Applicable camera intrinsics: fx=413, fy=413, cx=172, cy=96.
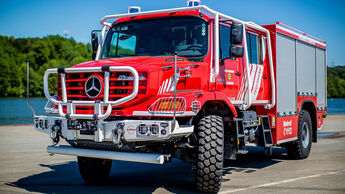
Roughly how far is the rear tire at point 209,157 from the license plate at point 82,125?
1597 millimetres

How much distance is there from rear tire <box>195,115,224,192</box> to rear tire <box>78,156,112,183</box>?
2305 mm

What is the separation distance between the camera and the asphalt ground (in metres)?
7.05

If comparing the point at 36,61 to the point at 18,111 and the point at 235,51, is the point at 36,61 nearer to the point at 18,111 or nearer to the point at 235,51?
the point at 18,111

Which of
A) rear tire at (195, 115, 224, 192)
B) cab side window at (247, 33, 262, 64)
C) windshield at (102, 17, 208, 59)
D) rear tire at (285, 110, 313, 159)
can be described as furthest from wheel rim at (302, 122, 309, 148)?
rear tire at (195, 115, 224, 192)

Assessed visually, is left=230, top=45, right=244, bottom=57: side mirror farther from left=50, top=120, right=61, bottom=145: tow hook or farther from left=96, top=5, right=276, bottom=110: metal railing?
left=50, top=120, right=61, bottom=145: tow hook

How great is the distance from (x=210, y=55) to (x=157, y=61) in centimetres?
92

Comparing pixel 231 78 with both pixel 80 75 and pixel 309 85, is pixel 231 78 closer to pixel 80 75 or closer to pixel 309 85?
pixel 80 75

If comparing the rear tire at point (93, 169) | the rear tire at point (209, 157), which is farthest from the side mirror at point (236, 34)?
the rear tire at point (93, 169)

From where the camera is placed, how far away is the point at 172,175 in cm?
845

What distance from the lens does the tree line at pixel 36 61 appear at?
8319 cm

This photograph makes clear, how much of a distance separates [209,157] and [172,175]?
7.79 ft

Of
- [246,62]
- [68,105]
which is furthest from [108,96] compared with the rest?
[246,62]

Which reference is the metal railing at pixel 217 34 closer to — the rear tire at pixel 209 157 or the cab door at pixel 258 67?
the cab door at pixel 258 67

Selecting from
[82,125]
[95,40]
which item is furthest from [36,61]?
[82,125]
